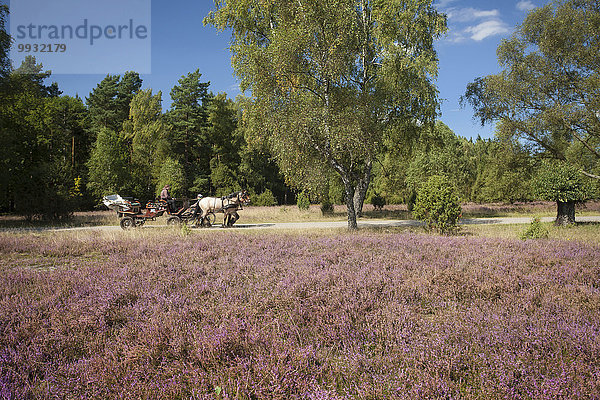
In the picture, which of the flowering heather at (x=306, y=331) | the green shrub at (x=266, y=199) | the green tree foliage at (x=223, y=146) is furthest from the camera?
the green tree foliage at (x=223, y=146)

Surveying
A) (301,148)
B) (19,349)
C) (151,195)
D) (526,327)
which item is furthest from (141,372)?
(151,195)

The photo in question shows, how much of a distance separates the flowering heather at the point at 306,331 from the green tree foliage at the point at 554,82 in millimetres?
15517

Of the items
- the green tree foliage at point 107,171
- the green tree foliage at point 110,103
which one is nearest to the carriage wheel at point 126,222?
the green tree foliage at point 107,171

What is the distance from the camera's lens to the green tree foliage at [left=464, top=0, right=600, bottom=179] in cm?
1741

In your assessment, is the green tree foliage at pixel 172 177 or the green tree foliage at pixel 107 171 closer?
the green tree foliage at pixel 107 171

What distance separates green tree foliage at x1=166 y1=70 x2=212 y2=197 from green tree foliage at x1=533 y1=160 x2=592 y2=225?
38773mm

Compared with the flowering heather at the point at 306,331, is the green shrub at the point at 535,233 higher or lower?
higher

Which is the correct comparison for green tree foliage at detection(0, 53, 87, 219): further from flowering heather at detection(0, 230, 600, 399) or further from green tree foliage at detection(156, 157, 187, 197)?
flowering heather at detection(0, 230, 600, 399)

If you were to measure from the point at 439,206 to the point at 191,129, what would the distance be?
4221 centimetres

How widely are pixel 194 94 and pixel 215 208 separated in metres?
37.9

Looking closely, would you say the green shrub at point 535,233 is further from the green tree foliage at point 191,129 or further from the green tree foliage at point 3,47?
the green tree foliage at point 191,129

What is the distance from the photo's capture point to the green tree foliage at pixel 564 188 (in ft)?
52.3

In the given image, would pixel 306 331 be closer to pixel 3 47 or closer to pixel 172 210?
pixel 172 210

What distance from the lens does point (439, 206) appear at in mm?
12602
